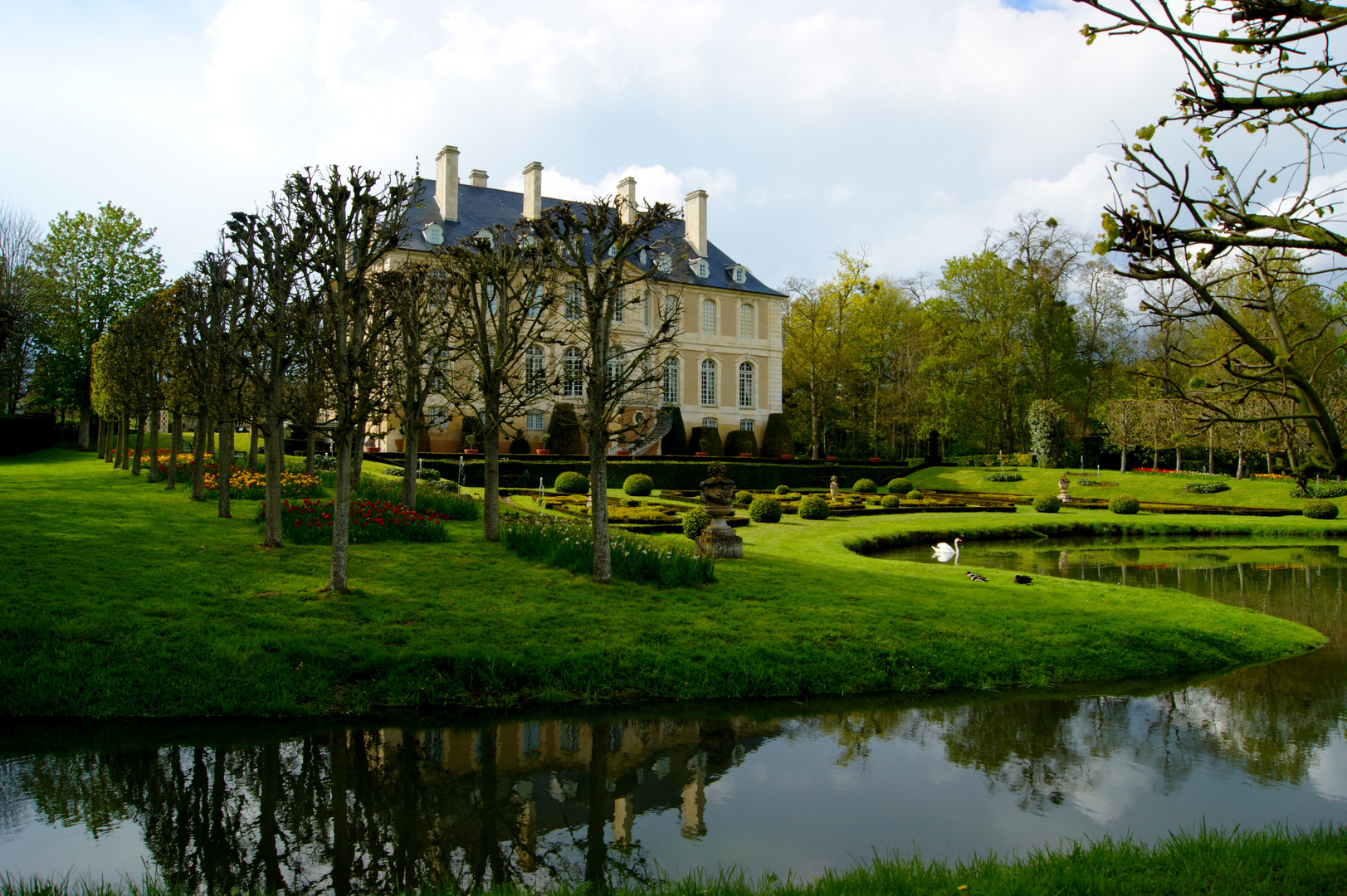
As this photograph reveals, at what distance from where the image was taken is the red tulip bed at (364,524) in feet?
36.6

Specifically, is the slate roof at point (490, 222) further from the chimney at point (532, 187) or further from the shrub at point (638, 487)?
the shrub at point (638, 487)

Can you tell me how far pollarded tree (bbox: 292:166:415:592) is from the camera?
29.0 feet

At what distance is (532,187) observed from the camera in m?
34.0

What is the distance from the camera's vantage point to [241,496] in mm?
Answer: 14984

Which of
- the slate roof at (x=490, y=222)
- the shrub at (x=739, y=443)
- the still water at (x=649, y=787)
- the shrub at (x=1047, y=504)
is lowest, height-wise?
the still water at (x=649, y=787)

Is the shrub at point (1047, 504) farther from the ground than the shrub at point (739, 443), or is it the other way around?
the shrub at point (739, 443)

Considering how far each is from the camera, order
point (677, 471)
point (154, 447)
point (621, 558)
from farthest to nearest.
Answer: point (677, 471), point (154, 447), point (621, 558)

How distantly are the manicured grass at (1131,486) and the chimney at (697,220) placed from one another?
14.3 metres

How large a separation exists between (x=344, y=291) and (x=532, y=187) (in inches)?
1055

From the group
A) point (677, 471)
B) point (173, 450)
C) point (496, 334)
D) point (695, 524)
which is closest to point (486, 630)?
point (496, 334)

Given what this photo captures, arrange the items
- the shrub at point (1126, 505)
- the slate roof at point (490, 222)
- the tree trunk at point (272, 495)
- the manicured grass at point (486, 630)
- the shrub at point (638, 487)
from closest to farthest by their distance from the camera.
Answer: the manicured grass at point (486, 630)
the tree trunk at point (272, 495)
the shrub at point (638, 487)
the shrub at point (1126, 505)
the slate roof at point (490, 222)

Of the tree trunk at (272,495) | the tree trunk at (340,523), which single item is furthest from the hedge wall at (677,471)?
the tree trunk at (340,523)

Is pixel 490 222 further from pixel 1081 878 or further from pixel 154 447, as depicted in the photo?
pixel 1081 878

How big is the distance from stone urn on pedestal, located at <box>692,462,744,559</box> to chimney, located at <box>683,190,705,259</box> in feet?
89.0
